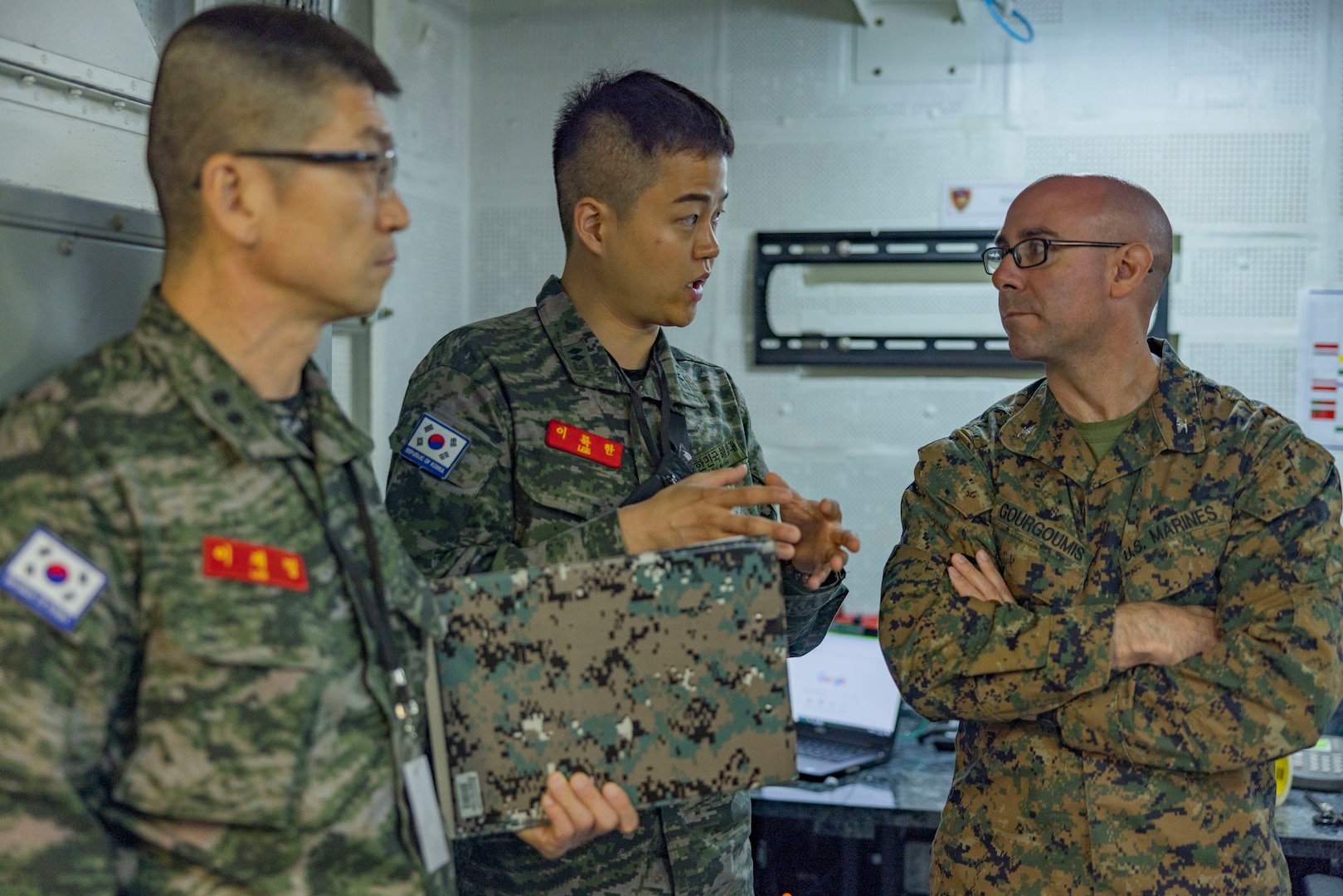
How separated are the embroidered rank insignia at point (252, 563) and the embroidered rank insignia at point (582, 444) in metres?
0.73

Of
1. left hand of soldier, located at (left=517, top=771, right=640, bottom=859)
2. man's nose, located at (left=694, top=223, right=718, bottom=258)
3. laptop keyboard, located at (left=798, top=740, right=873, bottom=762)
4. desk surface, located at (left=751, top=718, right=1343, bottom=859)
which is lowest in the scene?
desk surface, located at (left=751, top=718, right=1343, bottom=859)

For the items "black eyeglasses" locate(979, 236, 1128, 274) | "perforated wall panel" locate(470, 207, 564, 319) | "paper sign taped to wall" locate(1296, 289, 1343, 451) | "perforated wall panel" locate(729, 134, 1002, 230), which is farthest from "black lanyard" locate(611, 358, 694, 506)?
"paper sign taped to wall" locate(1296, 289, 1343, 451)

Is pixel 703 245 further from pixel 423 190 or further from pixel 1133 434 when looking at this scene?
pixel 423 190

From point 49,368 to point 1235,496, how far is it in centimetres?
170

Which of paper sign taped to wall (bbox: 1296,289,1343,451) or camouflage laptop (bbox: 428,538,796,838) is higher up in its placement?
paper sign taped to wall (bbox: 1296,289,1343,451)

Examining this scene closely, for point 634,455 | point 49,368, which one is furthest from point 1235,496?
point 49,368

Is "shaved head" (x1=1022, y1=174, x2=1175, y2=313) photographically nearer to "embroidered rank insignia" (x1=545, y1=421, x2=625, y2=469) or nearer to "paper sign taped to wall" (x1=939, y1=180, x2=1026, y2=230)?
"embroidered rank insignia" (x1=545, y1=421, x2=625, y2=469)

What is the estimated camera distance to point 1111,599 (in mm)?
1928

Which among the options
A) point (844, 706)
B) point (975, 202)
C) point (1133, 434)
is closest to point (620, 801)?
point (1133, 434)

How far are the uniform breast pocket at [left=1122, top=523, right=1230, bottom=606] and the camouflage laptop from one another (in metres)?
0.76

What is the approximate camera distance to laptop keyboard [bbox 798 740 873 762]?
3.06 m

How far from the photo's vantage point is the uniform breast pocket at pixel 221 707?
1044 mm

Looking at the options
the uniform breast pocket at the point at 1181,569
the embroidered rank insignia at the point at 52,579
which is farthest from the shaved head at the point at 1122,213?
the embroidered rank insignia at the point at 52,579

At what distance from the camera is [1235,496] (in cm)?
192
